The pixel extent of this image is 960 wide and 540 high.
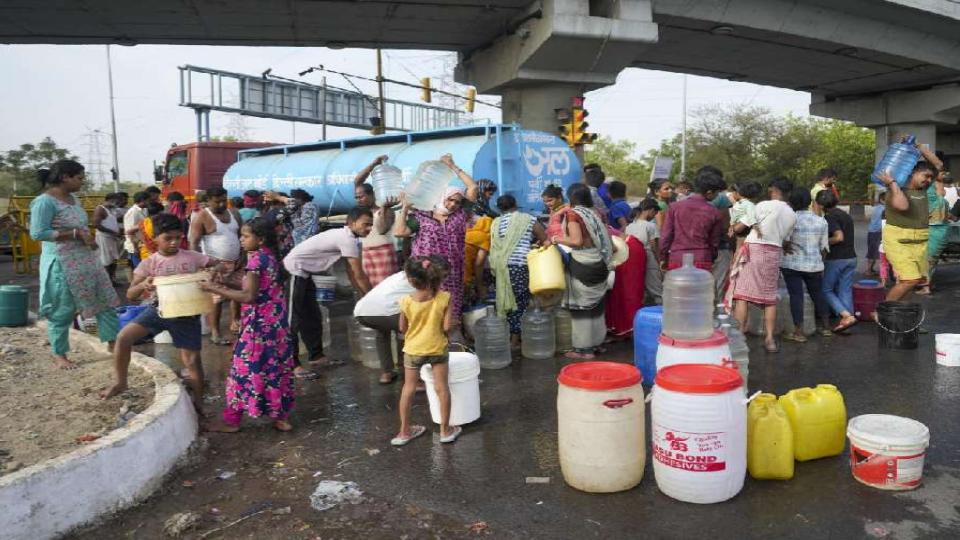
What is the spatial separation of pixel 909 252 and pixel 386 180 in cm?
655

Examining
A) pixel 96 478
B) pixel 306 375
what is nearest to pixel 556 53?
pixel 306 375

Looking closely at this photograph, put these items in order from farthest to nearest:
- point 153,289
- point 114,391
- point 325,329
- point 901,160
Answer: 1. point 325,329
2. point 901,160
3. point 114,391
4. point 153,289

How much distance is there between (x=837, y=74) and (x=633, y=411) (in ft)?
76.4

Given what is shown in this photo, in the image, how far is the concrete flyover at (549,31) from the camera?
14.0 m

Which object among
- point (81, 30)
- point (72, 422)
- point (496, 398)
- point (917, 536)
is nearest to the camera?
point (917, 536)

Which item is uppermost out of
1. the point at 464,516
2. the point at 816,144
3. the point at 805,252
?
the point at 816,144

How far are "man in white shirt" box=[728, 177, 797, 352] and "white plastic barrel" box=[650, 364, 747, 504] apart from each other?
3323 mm

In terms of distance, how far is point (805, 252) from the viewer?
6.97 metres

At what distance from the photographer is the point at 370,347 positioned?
6.60 m

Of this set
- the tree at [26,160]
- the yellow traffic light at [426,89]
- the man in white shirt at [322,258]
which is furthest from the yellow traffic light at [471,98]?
the tree at [26,160]

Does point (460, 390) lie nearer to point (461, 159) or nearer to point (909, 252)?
point (461, 159)

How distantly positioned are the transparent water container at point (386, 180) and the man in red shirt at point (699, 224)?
167 inches

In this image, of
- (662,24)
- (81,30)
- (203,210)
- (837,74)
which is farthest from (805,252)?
(837,74)

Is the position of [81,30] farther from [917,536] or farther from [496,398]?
[917,536]
